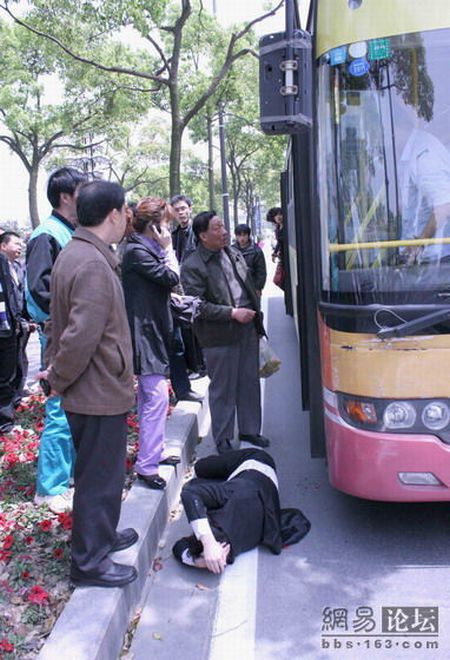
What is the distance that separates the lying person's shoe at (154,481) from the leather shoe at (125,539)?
2.08 feet

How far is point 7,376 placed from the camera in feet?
18.8

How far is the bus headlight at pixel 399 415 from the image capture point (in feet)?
11.0

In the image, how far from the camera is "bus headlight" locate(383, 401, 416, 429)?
3354 mm

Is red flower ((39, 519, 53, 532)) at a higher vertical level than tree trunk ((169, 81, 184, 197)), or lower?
lower

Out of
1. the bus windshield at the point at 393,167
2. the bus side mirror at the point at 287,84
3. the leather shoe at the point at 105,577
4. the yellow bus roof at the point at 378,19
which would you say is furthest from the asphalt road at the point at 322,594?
the yellow bus roof at the point at 378,19

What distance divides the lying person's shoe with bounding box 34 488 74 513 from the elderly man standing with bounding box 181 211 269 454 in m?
1.38

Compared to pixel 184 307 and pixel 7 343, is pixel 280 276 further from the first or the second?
pixel 184 307

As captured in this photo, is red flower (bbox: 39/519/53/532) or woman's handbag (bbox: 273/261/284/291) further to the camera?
woman's handbag (bbox: 273/261/284/291)

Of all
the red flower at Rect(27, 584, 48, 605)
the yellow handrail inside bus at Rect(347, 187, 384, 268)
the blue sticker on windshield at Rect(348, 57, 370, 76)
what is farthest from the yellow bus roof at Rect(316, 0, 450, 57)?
the red flower at Rect(27, 584, 48, 605)

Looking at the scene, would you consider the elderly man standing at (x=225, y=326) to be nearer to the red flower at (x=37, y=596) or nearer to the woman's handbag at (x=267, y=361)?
the woman's handbag at (x=267, y=361)

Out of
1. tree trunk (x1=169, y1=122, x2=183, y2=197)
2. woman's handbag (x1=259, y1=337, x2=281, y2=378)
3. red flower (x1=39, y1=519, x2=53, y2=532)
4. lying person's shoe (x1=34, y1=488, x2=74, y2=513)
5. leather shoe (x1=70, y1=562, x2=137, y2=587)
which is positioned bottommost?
leather shoe (x1=70, y1=562, x2=137, y2=587)

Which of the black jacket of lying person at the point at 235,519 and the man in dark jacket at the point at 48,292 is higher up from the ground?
the man in dark jacket at the point at 48,292

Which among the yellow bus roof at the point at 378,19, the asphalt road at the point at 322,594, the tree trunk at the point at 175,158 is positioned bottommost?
the asphalt road at the point at 322,594

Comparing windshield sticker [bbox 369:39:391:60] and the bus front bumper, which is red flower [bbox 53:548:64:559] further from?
windshield sticker [bbox 369:39:391:60]
